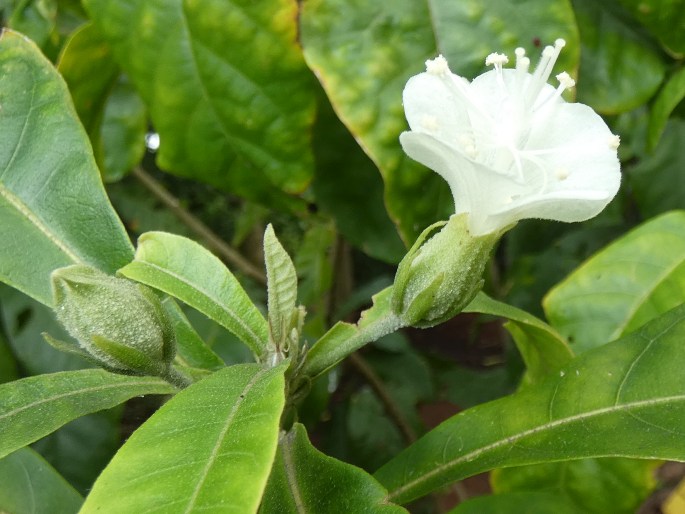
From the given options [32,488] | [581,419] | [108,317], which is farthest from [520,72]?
[32,488]

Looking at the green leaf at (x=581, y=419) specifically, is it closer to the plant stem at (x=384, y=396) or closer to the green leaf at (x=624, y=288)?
the green leaf at (x=624, y=288)

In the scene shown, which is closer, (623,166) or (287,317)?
(287,317)

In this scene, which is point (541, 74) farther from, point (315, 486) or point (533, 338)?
point (315, 486)

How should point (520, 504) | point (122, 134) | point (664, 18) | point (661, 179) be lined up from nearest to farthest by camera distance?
point (520, 504)
point (664, 18)
point (122, 134)
point (661, 179)

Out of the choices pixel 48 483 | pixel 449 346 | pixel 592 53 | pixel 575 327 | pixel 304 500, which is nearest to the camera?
pixel 304 500

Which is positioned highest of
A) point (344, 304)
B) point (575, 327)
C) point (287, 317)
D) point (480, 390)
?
point (287, 317)

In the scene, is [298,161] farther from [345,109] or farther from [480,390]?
[480,390]

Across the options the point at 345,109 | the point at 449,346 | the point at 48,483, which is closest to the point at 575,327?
the point at 345,109

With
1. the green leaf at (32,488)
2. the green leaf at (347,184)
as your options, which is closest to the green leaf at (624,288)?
the green leaf at (347,184)
